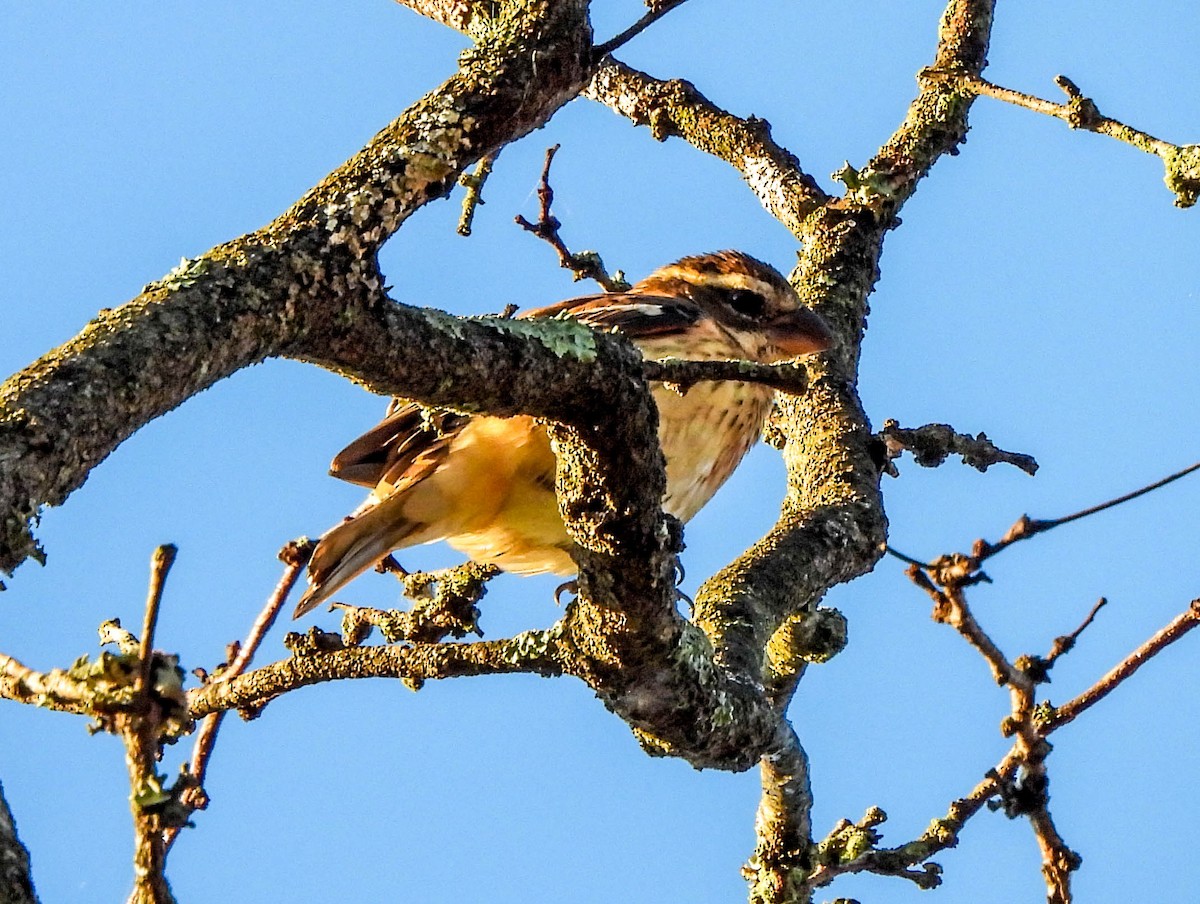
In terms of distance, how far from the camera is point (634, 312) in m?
5.69

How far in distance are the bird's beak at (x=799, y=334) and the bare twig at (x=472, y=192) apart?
3.96 feet

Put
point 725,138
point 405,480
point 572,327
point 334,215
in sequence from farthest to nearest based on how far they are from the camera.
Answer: point 725,138, point 405,480, point 572,327, point 334,215

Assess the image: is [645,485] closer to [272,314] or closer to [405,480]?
[272,314]

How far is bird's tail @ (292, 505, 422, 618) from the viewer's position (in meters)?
4.88

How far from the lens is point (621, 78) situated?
634cm

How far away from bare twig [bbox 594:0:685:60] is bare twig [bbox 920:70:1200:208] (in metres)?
1.70

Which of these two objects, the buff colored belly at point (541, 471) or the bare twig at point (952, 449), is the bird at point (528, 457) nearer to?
the buff colored belly at point (541, 471)

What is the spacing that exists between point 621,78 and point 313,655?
308 centimetres

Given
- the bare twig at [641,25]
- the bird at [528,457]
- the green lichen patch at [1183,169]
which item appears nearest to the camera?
the bare twig at [641,25]

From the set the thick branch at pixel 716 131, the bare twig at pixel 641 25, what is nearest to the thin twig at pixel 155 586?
the bare twig at pixel 641 25

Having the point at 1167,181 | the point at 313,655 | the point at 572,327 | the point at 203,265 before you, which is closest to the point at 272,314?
the point at 203,265

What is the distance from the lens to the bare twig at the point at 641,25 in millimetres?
2881

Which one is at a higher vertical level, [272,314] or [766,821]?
[766,821]

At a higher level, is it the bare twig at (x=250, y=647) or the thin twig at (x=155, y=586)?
the bare twig at (x=250, y=647)
